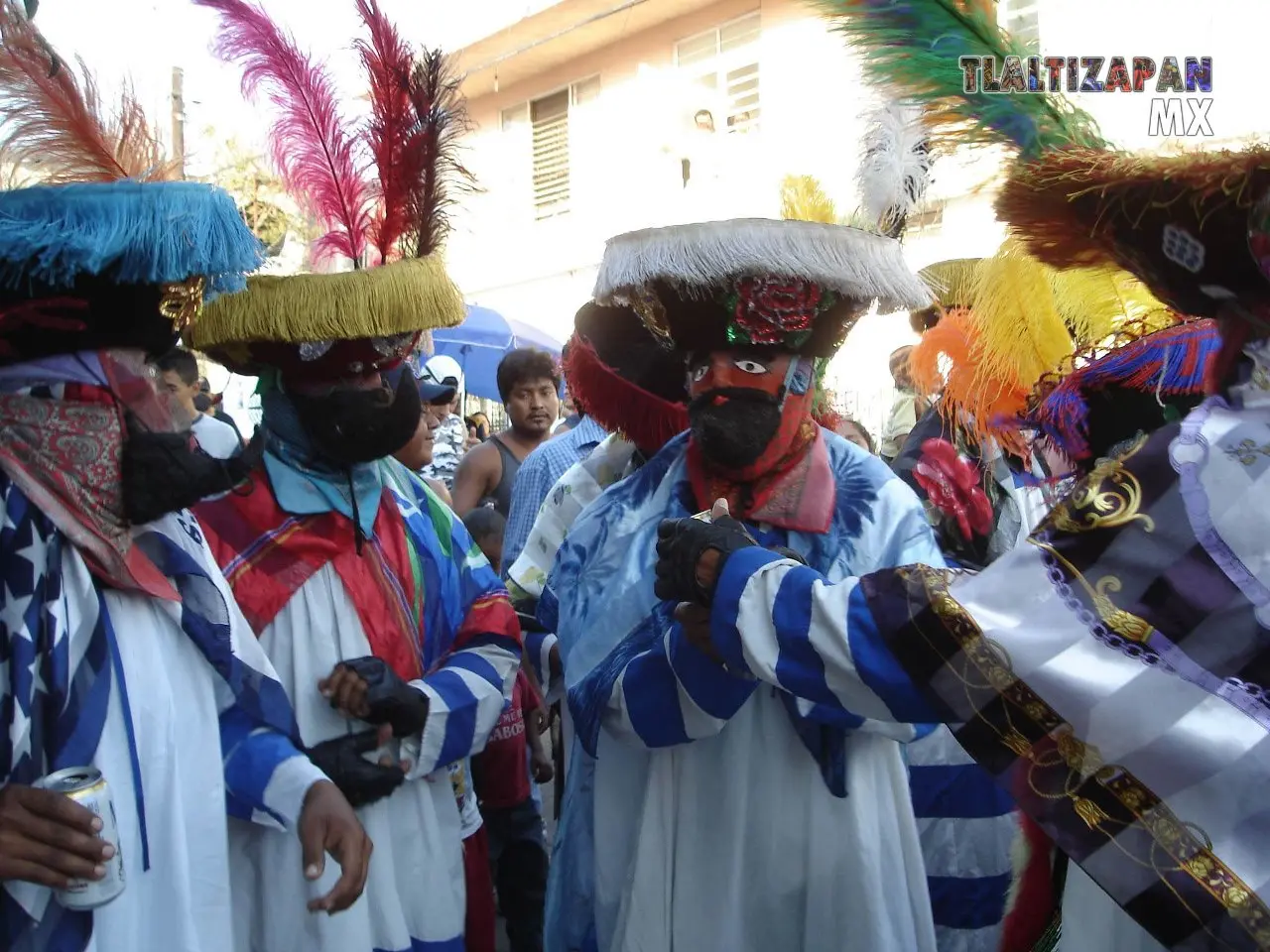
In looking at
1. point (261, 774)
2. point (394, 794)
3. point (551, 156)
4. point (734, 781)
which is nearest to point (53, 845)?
point (261, 774)

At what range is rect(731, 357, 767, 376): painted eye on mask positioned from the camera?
98.3 inches

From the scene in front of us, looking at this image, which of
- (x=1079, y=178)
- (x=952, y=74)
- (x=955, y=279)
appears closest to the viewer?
(x=1079, y=178)

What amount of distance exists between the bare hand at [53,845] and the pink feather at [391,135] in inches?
61.0

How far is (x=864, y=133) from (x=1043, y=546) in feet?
4.58

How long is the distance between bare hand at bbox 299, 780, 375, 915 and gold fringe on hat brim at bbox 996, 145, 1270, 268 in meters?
1.72

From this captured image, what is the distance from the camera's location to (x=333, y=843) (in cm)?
208

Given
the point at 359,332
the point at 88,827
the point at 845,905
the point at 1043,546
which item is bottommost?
the point at 845,905

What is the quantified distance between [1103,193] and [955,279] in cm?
252

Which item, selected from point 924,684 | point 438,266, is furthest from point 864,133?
point 924,684

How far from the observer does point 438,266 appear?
260 cm

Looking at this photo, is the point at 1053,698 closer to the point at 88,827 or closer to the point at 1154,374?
the point at 1154,374

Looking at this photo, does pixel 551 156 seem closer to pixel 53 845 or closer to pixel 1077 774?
pixel 53 845

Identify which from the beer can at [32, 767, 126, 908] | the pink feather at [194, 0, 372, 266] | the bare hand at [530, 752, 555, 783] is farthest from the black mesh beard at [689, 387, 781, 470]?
the bare hand at [530, 752, 555, 783]

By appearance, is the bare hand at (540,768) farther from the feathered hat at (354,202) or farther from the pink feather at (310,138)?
the pink feather at (310,138)
